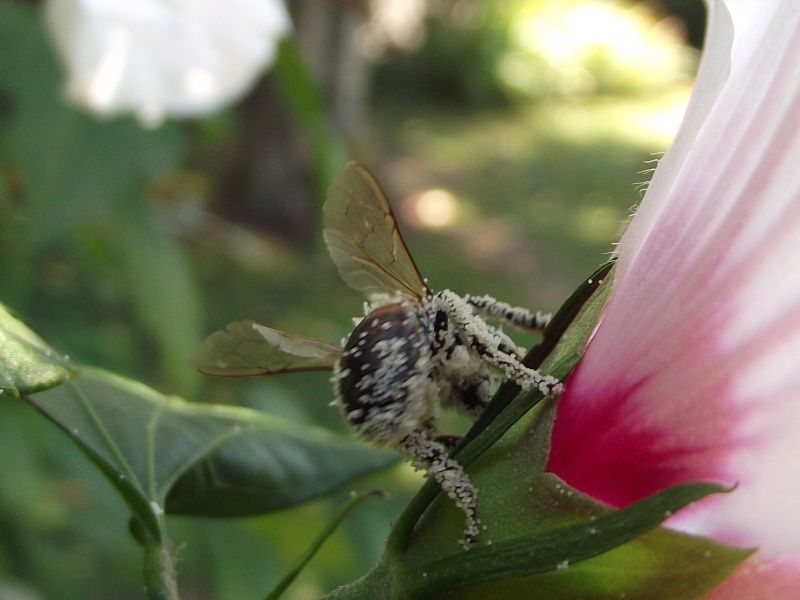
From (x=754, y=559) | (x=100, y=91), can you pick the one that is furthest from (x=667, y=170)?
(x=100, y=91)

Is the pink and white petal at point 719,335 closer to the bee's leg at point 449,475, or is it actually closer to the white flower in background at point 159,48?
the bee's leg at point 449,475

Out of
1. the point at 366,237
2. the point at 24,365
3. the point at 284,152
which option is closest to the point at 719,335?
the point at 366,237

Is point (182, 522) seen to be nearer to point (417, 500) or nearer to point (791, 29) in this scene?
point (417, 500)

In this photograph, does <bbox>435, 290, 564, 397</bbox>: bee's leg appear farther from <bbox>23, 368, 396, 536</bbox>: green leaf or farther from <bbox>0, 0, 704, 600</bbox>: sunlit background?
<bbox>23, 368, 396, 536</bbox>: green leaf

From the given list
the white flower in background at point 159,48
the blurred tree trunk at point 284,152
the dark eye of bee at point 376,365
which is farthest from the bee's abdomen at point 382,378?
the blurred tree trunk at point 284,152

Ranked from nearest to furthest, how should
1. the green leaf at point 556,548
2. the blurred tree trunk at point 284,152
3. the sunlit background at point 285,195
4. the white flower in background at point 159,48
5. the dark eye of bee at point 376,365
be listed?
the green leaf at point 556,548
the dark eye of bee at point 376,365
the white flower in background at point 159,48
the sunlit background at point 285,195
the blurred tree trunk at point 284,152
